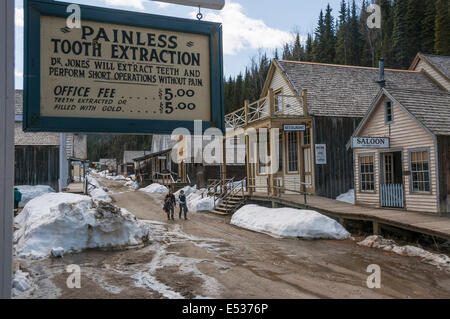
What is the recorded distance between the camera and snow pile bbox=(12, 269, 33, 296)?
275 inches

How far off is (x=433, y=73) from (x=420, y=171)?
528 inches

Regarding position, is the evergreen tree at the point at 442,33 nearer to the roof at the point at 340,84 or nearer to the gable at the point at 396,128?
the roof at the point at 340,84

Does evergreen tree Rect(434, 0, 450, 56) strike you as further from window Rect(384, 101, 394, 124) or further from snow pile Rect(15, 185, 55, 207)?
snow pile Rect(15, 185, 55, 207)

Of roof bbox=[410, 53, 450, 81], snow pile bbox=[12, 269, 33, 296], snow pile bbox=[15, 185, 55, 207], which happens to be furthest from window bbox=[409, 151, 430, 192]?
snow pile bbox=[15, 185, 55, 207]

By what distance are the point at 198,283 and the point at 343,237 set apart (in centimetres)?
729

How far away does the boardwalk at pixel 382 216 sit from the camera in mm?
10832

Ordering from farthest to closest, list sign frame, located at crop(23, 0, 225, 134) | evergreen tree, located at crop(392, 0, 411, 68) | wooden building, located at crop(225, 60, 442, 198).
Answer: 1. evergreen tree, located at crop(392, 0, 411, 68)
2. wooden building, located at crop(225, 60, 442, 198)
3. sign frame, located at crop(23, 0, 225, 134)

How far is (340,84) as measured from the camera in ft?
72.4

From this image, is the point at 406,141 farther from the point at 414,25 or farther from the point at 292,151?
the point at 414,25

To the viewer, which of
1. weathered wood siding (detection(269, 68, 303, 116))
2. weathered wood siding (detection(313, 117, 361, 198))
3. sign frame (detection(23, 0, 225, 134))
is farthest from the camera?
weathered wood siding (detection(269, 68, 303, 116))

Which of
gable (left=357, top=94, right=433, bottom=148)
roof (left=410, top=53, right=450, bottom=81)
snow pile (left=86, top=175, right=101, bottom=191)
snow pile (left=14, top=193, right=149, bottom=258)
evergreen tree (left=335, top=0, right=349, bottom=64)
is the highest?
evergreen tree (left=335, top=0, right=349, bottom=64)

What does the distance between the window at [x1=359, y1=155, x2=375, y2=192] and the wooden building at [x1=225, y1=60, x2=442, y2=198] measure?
8.99 ft

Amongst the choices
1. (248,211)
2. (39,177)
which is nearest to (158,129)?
(248,211)

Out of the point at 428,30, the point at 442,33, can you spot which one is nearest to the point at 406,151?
the point at 442,33
